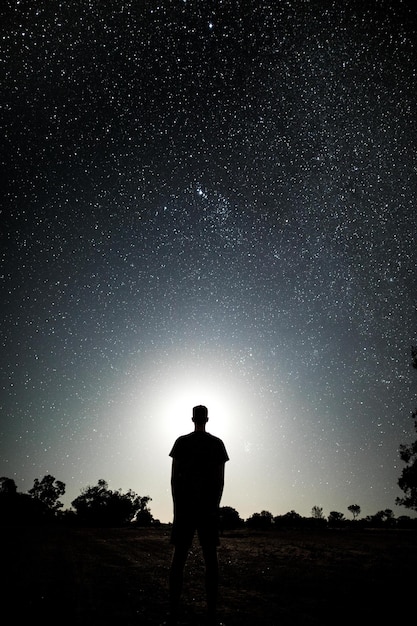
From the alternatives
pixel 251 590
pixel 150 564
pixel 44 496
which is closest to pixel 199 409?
pixel 251 590

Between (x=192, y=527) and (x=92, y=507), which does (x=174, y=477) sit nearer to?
(x=192, y=527)

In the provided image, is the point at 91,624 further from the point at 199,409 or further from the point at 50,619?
the point at 199,409

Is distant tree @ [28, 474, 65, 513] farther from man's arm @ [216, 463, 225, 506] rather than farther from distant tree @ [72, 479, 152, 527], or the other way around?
man's arm @ [216, 463, 225, 506]

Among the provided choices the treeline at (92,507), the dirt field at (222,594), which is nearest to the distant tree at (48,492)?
the treeline at (92,507)

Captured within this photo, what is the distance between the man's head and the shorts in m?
0.84

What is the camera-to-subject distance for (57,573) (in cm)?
618

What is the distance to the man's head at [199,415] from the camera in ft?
12.9

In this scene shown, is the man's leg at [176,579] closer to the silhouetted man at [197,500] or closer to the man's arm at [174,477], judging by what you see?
the silhouetted man at [197,500]

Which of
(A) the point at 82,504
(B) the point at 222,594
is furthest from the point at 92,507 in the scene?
(B) the point at 222,594

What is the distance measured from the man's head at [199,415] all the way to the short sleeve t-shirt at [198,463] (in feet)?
0.44

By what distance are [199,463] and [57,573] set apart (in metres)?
4.51

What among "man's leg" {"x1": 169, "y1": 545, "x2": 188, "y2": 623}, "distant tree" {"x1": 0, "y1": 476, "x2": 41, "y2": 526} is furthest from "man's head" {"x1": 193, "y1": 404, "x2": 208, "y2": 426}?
"distant tree" {"x1": 0, "y1": 476, "x2": 41, "y2": 526}

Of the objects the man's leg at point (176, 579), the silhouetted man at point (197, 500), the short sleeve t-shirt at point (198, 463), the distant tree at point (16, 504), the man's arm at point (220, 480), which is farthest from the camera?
the distant tree at point (16, 504)

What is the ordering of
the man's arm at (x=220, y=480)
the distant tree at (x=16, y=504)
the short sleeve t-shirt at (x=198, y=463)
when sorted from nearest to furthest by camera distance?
the short sleeve t-shirt at (x=198, y=463), the man's arm at (x=220, y=480), the distant tree at (x=16, y=504)
